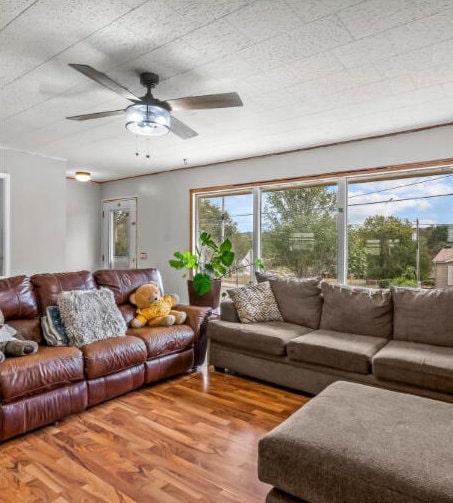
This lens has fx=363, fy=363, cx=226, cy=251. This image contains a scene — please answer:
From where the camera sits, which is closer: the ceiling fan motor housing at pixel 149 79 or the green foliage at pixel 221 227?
the ceiling fan motor housing at pixel 149 79

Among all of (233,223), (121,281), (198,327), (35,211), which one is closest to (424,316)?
(198,327)

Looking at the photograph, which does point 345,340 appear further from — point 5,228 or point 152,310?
point 5,228

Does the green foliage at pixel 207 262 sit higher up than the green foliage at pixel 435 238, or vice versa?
the green foliage at pixel 435 238

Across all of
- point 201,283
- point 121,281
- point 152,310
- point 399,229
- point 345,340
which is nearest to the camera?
point 345,340

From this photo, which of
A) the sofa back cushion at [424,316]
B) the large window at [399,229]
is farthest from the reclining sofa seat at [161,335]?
the large window at [399,229]

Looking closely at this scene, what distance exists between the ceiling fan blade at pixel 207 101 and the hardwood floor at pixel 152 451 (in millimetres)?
2106

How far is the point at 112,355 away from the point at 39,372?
544 mm

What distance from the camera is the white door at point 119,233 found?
21.5ft

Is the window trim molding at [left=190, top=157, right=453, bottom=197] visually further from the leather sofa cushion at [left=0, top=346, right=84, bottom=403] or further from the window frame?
the leather sofa cushion at [left=0, top=346, right=84, bottom=403]

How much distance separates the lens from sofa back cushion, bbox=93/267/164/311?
3.50 metres

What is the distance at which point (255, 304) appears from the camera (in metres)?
3.68

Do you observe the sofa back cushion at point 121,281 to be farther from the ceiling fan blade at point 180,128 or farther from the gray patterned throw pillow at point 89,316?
the ceiling fan blade at point 180,128

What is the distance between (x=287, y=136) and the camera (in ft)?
13.2

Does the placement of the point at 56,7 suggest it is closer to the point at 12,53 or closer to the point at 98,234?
the point at 12,53
